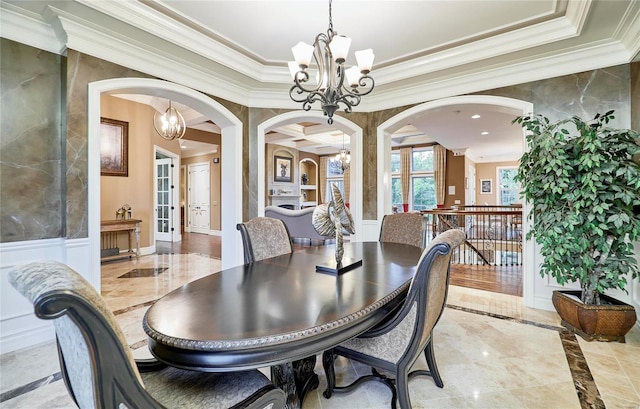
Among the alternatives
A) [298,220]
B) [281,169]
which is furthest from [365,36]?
[281,169]

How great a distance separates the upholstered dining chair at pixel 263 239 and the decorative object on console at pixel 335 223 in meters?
0.67

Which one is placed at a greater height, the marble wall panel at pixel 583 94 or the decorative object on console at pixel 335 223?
the marble wall panel at pixel 583 94

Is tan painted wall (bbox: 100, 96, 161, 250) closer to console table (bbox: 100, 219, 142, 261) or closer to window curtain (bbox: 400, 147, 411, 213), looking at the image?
console table (bbox: 100, 219, 142, 261)

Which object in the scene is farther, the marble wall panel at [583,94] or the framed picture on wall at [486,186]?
the framed picture on wall at [486,186]

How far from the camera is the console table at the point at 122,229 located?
4939mm

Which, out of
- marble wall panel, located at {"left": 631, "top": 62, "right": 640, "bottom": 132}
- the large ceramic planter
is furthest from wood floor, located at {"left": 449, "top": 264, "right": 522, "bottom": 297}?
marble wall panel, located at {"left": 631, "top": 62, "right": 640, "bottom": 132}

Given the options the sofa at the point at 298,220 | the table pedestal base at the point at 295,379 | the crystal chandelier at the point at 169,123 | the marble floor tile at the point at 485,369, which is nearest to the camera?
the table pedestal base at the point at 295,379

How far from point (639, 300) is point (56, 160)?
5.21 m

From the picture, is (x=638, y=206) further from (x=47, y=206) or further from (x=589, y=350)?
(x=47, y=206)

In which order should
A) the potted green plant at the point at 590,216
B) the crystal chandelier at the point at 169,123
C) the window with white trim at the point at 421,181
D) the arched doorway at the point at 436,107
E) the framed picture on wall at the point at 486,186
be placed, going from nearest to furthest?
the potted green plant at the point at 590,216 < the arched doorway at the point at 436,107 < the crystal chandelier at the point at 169,123 < the window with white trim at the point at 421,181 < the framed picture on wall at the point at 486,186

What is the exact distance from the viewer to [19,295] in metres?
2.47

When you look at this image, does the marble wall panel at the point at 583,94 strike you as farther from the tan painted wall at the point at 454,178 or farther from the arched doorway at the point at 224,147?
the tan painted wall at the point at 454,178

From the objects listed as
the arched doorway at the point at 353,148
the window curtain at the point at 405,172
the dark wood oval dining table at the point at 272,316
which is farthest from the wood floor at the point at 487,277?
the window curtain at the point at 405,172

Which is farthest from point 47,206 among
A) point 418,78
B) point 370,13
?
point 418,78
